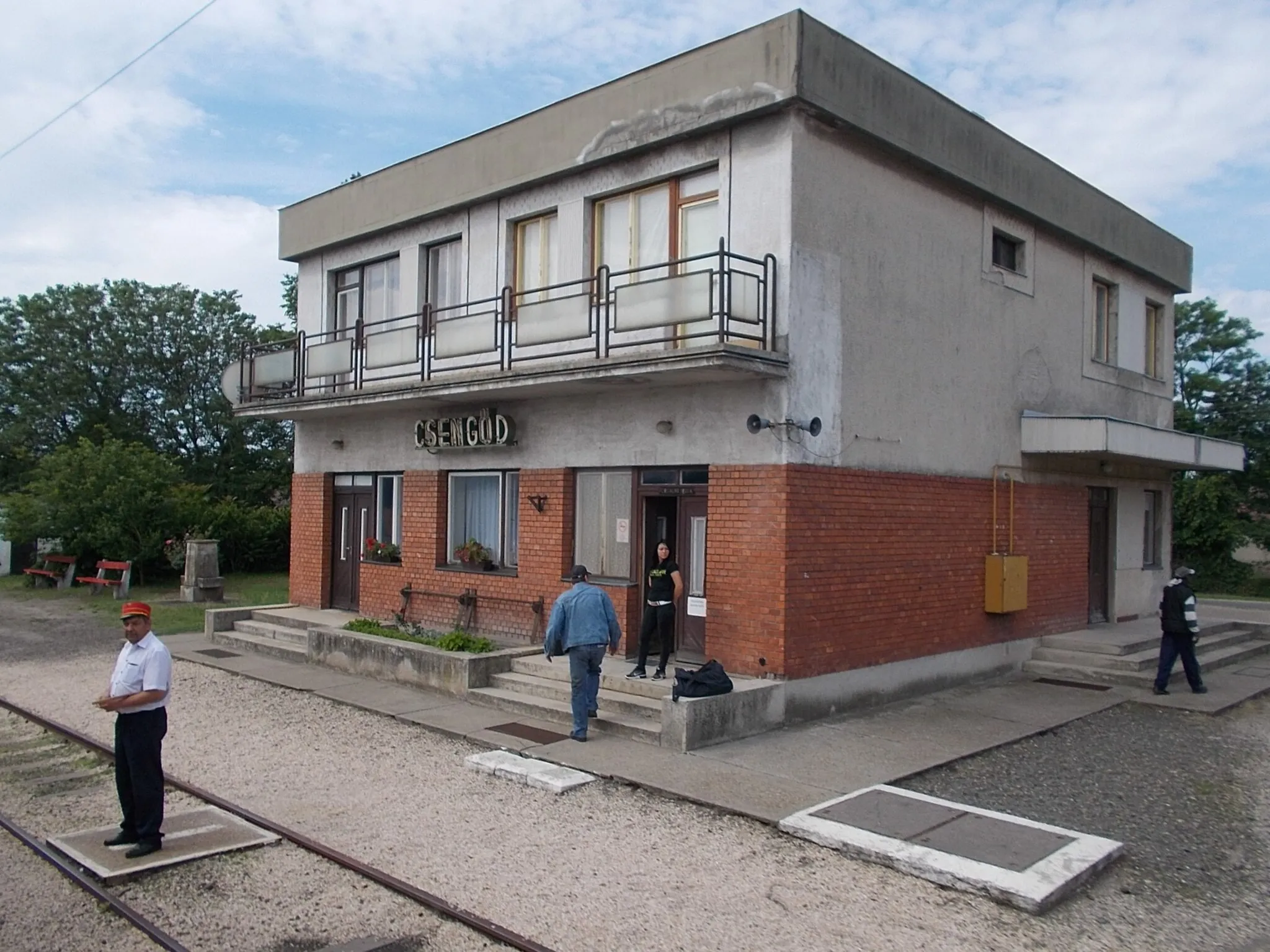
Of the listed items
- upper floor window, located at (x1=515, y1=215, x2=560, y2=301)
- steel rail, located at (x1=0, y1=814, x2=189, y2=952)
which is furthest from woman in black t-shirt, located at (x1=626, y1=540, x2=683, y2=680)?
steel rail, located at (x1=0, y1=814, x2=189, y2=952)

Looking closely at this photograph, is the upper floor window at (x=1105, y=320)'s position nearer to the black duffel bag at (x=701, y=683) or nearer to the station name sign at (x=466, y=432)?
the station name sign at (x=466, y=432)

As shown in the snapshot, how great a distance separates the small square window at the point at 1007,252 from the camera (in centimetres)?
1441

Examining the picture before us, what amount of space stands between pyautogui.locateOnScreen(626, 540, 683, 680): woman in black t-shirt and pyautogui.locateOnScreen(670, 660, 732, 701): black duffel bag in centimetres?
98

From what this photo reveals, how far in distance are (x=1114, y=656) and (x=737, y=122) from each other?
8.95m

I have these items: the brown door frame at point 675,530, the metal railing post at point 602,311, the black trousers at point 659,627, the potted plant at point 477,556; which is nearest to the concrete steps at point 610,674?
the black trousers at point 659,627

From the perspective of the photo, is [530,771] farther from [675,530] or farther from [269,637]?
[269,637]

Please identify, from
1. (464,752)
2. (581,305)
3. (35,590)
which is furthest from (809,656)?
(35,590)

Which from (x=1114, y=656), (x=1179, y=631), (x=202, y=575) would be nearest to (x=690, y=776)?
(x=1179, y=631)

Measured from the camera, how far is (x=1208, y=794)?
8.88 meters

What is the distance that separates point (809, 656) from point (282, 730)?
219 inches

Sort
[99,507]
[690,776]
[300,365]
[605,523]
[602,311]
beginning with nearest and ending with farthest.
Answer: [690,776] → [602,311] → [605,523] → [300,365] → [99,507]

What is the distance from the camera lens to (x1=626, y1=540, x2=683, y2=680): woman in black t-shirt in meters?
11.1

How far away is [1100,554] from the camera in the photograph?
17.0 m

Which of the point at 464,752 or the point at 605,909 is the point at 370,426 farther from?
the point at 605,909
